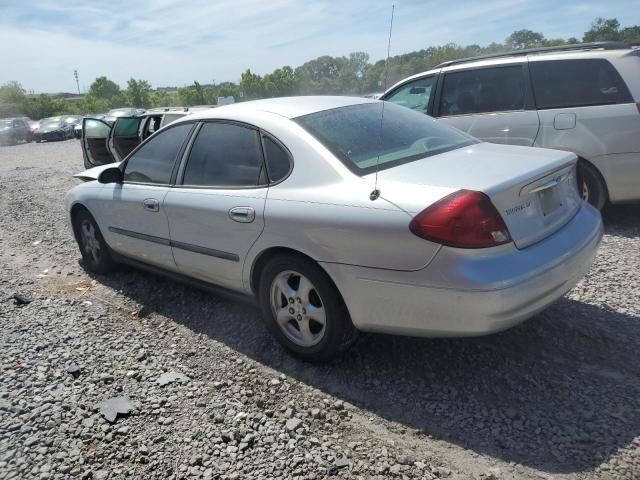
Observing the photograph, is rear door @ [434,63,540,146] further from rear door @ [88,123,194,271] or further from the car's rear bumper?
rear door @ [88,123,194,271]

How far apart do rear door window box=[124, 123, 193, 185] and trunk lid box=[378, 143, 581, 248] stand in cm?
187

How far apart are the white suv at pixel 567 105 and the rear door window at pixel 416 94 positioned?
266mm

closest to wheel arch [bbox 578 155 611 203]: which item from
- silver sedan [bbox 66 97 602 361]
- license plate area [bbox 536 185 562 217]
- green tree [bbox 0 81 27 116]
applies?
silver sedan [bbox 66 97 602 361]

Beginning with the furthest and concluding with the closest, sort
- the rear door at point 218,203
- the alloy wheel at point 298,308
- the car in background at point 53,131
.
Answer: the car in background at point 53,131
the rear door at point 218,203
the alloy wheel at point 298,308

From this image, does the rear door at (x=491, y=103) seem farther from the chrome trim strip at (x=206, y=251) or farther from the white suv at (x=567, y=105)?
the chrome trim strip at (x=206, y=251)

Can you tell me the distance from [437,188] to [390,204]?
24 cm

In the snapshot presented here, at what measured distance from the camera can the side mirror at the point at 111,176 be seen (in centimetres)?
448

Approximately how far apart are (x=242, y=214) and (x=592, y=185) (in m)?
3.80

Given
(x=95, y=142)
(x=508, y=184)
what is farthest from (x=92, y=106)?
(x=508, y=184)

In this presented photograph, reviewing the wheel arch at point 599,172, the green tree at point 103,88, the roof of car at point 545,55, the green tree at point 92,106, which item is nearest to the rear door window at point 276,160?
the wheel arch at point 599,172

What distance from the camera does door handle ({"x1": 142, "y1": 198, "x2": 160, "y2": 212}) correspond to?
160 inches

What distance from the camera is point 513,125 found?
5742 millimetres

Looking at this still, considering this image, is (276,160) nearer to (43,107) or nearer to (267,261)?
(267,261)

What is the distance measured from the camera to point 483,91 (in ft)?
19.9
